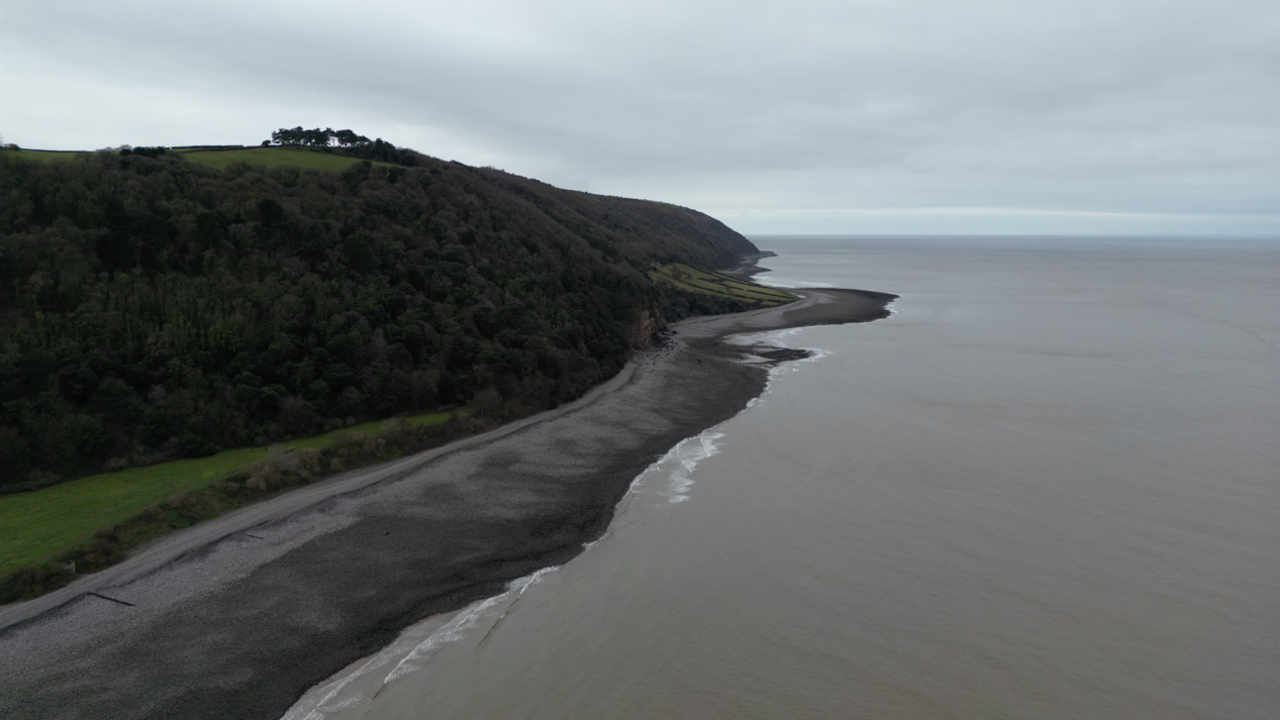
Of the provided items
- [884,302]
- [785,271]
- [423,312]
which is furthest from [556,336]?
[785,271]

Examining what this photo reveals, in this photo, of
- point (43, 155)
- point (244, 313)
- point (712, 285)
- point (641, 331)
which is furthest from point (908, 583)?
point (712, 285)

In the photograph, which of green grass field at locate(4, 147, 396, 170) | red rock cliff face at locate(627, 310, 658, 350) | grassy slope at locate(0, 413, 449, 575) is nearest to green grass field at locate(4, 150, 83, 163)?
green grass field at locate(4, 147, 396, 170)

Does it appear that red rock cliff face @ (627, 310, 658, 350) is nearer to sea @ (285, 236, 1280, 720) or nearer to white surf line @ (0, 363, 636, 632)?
sea @ (285, 236, 1280, 720)

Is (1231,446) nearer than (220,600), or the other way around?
(220,600)

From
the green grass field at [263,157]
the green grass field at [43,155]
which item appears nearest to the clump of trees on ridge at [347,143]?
the green grass field at [263,157]

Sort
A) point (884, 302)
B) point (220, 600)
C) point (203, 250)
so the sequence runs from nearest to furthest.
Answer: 1. point (220, 600)
2. point (203, 250)
3. point (884, 302)

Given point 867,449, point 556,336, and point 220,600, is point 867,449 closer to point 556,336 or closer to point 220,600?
Answer: point 556,336

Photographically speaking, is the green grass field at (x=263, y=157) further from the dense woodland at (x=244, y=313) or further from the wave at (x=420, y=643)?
the wave at (x=420, y=643)
